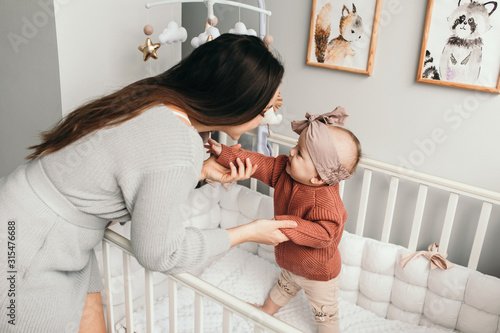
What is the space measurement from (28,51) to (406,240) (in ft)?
5.30

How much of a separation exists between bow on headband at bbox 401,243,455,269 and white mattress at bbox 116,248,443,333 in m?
0.22

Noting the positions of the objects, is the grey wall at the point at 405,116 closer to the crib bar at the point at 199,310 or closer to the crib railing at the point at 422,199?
the crib railing at the point at 422,199

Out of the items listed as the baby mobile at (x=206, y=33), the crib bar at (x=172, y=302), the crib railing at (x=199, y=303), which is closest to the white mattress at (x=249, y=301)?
the crib railing at (x=199, y=303)

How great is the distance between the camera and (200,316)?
92cm

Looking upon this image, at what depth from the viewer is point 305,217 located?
4.08 feet

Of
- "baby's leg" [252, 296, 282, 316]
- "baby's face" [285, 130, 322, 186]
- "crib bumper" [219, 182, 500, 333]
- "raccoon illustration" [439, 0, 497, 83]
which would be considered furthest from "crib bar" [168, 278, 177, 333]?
"raccoon illustration" [439, 0, 497, 83]

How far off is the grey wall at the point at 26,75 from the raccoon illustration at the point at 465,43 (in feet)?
4.32

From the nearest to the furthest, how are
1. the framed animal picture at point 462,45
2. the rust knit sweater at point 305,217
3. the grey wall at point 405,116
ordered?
1. the rust knit sweater at point 305,217
2. the framed animal picture at point 462,45
3. the grey wall at point 405,116

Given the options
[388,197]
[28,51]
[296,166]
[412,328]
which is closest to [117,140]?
[296,166]

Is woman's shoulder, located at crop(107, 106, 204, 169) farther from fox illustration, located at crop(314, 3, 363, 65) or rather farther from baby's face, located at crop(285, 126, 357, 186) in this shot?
fox illustration, located at crop(314, 3, 363, 65)

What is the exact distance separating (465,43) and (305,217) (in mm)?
802

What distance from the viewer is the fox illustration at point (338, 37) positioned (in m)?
1.62

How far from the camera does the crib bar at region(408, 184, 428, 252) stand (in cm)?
152

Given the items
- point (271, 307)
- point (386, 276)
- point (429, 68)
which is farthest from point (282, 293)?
point (429, 68)
